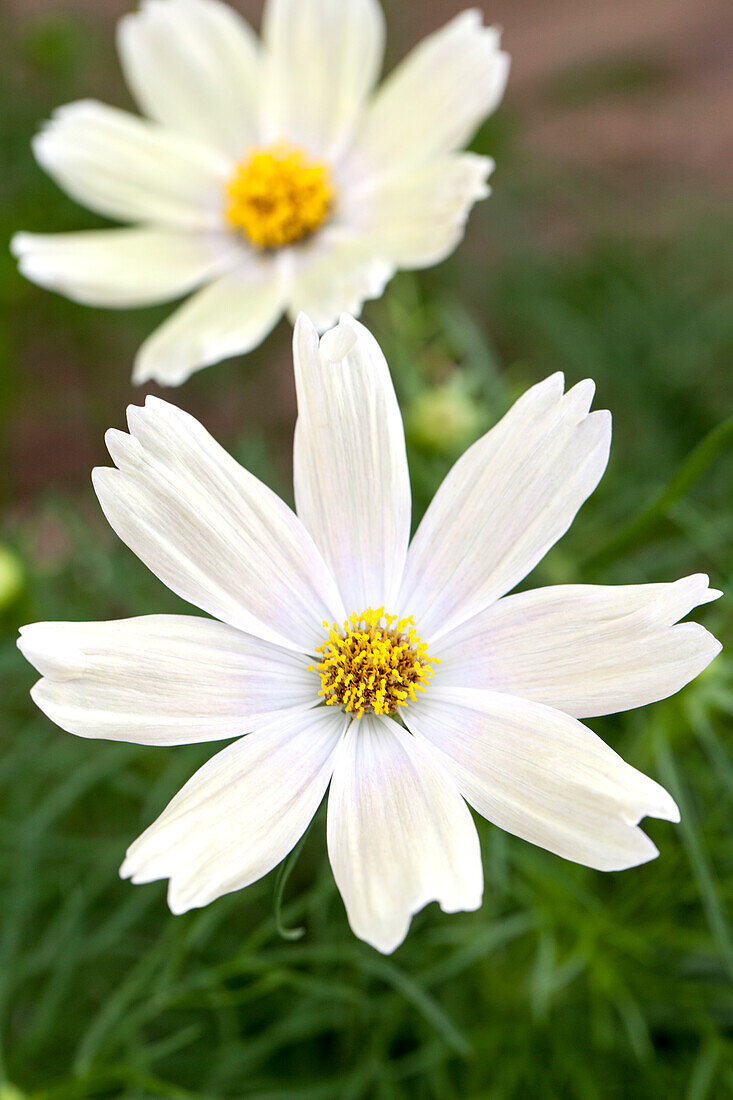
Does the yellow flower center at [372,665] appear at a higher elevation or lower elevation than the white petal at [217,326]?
lower

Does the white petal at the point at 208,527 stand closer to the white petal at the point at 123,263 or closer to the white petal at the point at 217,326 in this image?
the white petal at the point at 217,326

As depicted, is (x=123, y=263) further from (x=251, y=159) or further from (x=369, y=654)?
(x=369, y=654)

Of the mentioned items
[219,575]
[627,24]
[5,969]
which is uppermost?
[627,24]

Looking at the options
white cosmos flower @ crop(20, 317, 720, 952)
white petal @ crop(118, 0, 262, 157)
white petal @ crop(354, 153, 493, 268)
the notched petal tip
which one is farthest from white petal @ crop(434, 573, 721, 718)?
white petal @ crop(118, 0, 262, 157)

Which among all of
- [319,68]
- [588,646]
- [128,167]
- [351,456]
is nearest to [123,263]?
[128,167]

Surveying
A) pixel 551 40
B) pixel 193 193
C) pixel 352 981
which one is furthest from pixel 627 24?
pixel 352 981

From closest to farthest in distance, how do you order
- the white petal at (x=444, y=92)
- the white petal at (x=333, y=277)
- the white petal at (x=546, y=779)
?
1. the white petal at (x=546, y=779)
2. the white petal at (x=333, y=277)
3. the white petal at (x=444, y=92)

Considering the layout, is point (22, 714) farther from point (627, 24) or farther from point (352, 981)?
point (627, 24)

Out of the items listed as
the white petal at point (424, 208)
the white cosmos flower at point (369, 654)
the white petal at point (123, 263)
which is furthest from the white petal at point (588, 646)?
the white petal at point (123, 263)

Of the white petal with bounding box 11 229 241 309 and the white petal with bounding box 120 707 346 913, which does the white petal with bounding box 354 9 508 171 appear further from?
the white petal with bounding box 120 707 346 913

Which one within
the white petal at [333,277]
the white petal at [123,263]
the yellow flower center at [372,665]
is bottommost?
the yellow flower center at [372,665]
